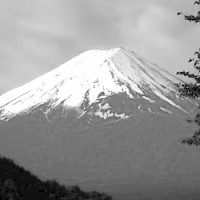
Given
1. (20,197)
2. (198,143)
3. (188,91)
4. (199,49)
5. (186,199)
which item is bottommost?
(20,197)

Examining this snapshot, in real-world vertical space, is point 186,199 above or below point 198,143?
above

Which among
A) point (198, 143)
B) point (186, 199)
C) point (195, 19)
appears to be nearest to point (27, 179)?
point (198, 143)

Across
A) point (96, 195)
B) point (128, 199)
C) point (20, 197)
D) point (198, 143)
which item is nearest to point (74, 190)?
point (96, 195)

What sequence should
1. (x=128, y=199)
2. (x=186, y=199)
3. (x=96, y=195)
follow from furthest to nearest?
(x=128, y=199) → (x=186, y=199) → (x=96, y=195)

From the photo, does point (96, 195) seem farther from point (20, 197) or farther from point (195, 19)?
point (195, 19)

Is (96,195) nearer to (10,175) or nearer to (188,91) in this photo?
(10,175)

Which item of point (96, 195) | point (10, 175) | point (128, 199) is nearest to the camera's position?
point (10, 175)

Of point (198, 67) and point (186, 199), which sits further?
point (186, 199)
